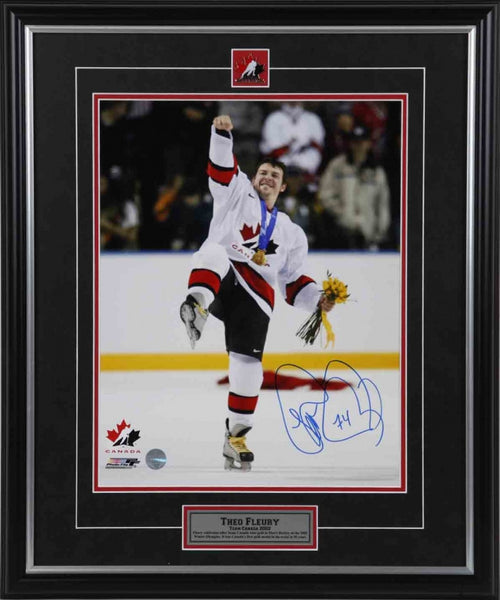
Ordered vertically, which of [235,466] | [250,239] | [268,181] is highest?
[268,181]

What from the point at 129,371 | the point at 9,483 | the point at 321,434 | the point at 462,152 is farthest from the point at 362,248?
the point at 9,483

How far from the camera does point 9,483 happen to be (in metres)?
1.22

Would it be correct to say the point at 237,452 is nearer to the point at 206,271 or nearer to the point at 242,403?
the point at 242,403

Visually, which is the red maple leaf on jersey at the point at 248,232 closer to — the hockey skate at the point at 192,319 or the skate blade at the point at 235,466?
the hockey skate at the point at 192,319

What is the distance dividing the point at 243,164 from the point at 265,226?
12 cm

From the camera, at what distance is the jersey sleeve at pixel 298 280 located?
124 cm

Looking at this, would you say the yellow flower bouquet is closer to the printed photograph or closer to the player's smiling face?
the printed photograph

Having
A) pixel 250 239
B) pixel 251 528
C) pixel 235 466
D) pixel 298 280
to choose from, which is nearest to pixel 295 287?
pixel 298 280

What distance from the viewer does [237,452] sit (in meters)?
1.22

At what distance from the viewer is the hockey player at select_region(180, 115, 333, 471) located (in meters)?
1.23

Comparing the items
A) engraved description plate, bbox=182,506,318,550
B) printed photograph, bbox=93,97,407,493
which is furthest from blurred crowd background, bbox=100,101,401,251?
engraved description plate, bbox=182,506,318,550

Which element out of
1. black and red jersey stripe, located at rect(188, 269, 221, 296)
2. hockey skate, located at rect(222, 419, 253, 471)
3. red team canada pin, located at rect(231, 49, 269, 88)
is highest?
red team canada pin, located at rect(231, 49, 269, 88)

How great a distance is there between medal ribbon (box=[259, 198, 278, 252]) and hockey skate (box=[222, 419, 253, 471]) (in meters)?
0.35

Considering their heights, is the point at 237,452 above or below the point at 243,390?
below
